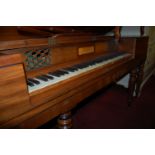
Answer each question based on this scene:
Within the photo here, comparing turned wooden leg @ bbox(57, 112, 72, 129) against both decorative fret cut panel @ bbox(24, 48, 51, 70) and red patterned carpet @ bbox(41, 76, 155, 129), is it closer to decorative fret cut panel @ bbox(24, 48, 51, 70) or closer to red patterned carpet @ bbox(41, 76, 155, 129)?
decorative fret cut panel @ bbox(24, 48, 51, 70)

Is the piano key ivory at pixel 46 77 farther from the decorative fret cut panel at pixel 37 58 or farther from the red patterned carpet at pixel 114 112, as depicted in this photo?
the red patterned carpet at pixel 114 112

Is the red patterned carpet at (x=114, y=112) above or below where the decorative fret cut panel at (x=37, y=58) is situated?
below

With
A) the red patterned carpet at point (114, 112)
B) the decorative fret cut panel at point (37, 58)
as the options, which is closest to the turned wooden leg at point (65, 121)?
the decorative fret cut panel at point (37, 58)

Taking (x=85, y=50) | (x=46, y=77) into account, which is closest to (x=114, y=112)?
(x=85, y=50)

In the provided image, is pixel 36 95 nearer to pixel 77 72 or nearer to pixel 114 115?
pixel 77 72

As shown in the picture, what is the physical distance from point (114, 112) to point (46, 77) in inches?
55.9

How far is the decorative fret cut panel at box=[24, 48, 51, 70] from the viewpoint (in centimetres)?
84

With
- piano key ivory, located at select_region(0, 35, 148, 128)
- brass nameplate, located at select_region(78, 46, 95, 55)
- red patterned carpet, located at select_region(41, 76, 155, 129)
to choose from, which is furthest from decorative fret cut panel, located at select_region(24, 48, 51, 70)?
red patterned carpet, located at select_region(41, 76, 155, 129)

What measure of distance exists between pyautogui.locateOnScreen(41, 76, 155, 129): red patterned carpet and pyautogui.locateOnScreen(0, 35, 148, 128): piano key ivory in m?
0.72

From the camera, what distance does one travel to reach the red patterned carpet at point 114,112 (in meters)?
1.67
